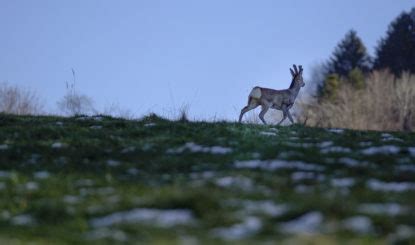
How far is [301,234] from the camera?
7.57 metres

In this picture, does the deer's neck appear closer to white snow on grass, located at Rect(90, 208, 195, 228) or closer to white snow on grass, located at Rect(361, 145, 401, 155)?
white snow on grass, located at Rect(361, 145, 401, 155)

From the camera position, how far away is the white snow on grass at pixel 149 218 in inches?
322

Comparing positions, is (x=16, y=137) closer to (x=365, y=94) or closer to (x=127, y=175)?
(x=127, y=175)

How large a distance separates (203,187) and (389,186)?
2.25 meters

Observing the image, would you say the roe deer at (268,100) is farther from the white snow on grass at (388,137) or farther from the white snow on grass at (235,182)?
the white snow on grass at (235,182)

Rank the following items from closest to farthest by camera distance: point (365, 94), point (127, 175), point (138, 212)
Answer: point (138, 212) < point (127, 175) < point (365, 94)

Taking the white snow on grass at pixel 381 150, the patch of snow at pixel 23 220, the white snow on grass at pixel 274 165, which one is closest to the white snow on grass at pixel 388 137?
the white snow on grass at pixel 381 150

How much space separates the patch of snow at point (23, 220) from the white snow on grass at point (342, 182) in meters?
3.60

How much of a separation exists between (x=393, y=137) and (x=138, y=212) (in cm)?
736

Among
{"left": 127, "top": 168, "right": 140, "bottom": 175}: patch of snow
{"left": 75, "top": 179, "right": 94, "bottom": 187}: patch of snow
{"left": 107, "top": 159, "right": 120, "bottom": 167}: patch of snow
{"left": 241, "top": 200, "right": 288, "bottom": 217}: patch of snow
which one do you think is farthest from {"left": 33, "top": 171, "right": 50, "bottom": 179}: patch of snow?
{"left": 241, "top": 200, "right": 288, "bottom": 217}: patch of snow

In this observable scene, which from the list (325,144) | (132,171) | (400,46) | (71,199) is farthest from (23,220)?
(400,46)

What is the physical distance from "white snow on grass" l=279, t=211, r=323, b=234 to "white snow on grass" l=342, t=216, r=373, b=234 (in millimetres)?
280

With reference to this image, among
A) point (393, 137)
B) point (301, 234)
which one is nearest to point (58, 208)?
point (301, 234)

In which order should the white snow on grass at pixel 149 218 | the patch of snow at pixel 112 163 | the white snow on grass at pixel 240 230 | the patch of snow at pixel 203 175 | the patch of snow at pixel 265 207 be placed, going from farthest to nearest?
the patch of snow at pixel 112 163 → the patch of snow at pixel 203 175 → the patch of snow at pixel 265 207 → the white snow on grass at pixel 149 218 → the white snow on grass at pixel 240 230
